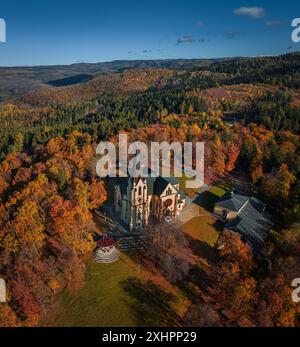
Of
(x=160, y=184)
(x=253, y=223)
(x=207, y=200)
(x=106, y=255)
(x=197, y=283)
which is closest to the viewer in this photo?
(x=197, y=283)

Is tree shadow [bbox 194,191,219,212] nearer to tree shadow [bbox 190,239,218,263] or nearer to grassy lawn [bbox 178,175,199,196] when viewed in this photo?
grassy lawn [bbox 178,175,199,196]

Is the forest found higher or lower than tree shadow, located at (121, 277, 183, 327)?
higher

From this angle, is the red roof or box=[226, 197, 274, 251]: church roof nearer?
the red roof

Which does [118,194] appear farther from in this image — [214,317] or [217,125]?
[217,125]

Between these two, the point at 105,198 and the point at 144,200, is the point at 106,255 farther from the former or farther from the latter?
the point at 105,198

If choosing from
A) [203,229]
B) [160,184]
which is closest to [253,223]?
[203,229]

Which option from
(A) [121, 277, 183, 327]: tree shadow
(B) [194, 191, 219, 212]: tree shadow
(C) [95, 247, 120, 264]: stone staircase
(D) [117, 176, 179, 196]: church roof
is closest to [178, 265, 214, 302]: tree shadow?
(A) [121, 277, 183, 327]: tree shadow

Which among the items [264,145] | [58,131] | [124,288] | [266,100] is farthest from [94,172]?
[266,100]

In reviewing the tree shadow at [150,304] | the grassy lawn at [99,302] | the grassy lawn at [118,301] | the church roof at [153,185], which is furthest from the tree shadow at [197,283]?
the church roof at [153,185]

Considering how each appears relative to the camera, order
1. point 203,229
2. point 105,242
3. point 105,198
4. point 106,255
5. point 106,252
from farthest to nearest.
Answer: point 105,198, point 203,229, point 105,242, point 106,252, point 106,255
